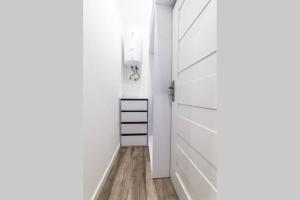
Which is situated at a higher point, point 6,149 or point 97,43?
point 97,43

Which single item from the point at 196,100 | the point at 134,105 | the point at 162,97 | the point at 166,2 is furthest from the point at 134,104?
the point at 196,100

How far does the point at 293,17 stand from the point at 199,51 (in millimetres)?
543

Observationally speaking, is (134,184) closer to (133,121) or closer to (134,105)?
(133,121)

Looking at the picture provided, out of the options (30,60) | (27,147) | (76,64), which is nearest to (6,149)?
(27,147)

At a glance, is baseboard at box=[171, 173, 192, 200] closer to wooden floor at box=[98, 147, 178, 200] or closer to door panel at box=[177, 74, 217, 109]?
wooden floor at box=[98, 147, 178, 200]

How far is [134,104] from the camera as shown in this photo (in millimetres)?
2568

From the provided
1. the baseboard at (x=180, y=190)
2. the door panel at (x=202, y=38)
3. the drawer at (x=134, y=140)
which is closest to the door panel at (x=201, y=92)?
the door panel at (x=202, y=38)

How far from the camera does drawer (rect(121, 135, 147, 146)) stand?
2.55 metres

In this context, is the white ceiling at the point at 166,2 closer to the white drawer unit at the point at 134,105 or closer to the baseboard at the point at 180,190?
the white drawer unit at the point at 134,105

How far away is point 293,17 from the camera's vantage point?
28cm

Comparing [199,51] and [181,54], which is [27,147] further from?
[181,54]

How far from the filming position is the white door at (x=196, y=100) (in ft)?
2.17

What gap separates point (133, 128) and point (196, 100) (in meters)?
1.88

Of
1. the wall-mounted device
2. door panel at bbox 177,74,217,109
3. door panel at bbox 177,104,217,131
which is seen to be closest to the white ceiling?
door panel at bbox 177,74,217,109
